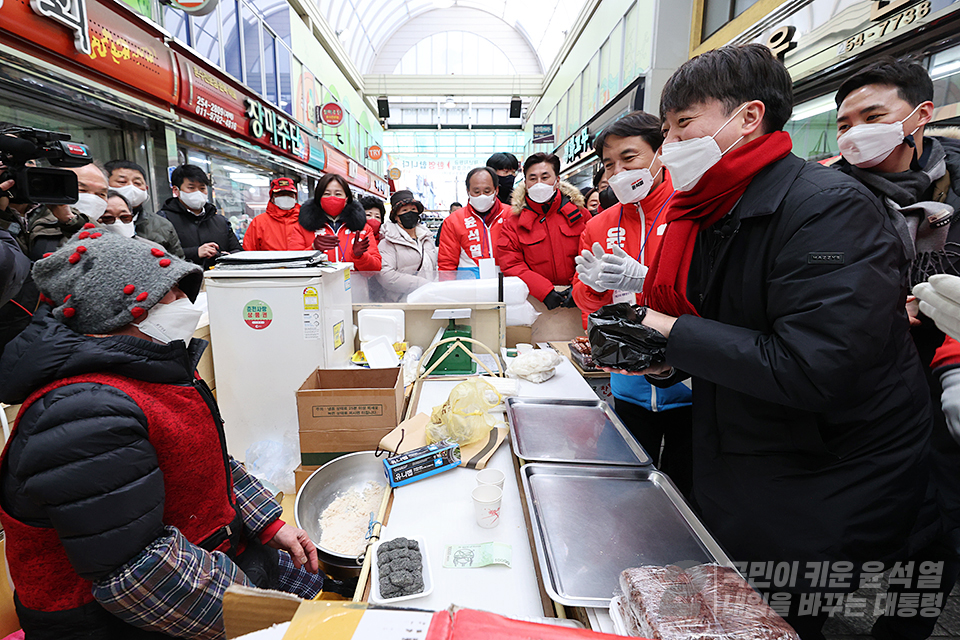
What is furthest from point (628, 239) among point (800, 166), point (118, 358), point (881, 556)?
point (118, 358)

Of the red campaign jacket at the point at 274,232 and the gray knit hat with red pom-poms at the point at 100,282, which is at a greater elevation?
the red campaign jacket at the point at 274,232

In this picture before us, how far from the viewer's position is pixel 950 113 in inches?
99.2

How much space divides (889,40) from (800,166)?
3040 millimetres

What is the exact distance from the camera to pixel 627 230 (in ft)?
7.14

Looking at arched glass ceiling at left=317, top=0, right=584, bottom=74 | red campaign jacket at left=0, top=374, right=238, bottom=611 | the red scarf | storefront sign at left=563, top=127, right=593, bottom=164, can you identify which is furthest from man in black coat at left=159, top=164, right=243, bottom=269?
arched glass ceiling at left=317, top=0, right=584, bottom=74

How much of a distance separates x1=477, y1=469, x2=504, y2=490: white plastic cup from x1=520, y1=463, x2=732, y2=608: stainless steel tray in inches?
2.7

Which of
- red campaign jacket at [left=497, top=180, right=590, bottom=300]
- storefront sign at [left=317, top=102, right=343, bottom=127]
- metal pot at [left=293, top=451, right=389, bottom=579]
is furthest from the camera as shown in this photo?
storefront sign at [left=317, top=102, right=343, bottom=127]

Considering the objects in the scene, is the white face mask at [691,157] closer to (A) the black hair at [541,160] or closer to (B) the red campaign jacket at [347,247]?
(A) the black hair at [541,160]

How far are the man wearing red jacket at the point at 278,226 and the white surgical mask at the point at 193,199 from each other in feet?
1.90

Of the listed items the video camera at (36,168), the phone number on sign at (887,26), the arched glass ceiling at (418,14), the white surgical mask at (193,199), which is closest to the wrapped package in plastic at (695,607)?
the video camera at (36,168)

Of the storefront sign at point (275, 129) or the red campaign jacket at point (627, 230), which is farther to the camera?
the storefront sign at point (275, 129)

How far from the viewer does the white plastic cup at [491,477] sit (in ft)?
4.25

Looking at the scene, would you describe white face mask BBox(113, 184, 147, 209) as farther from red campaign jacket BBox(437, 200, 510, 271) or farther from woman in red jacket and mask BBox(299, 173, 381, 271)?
red campaign jacket BBox(437, 200, 510, 271)

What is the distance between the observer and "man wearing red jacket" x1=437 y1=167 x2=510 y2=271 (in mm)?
3604
